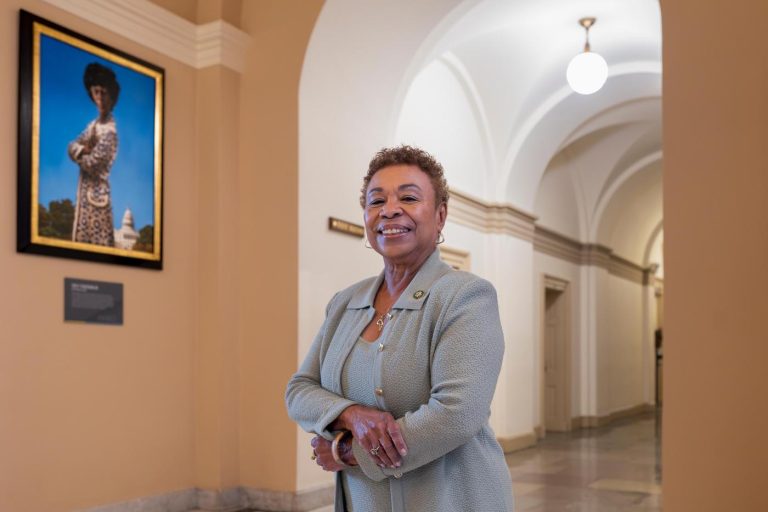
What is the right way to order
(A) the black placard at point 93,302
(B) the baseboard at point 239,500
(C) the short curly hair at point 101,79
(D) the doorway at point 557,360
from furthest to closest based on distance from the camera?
(D) the doorway at point 557,360 → (B) the baseboard at point 239,500 → (C) the short curly hair at point 101,79 → (A) the black placard at point 93,302

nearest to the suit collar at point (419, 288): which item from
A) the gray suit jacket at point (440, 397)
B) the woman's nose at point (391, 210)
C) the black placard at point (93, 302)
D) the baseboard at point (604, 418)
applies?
the gray suit jacket at point (440, 397)

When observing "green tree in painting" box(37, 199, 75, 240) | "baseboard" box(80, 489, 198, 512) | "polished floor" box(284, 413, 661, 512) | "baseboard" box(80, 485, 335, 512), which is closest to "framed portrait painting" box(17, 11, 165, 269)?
"green tree in painting" box(37, 199, 75, 240)

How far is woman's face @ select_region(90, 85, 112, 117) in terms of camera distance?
596 centimetres

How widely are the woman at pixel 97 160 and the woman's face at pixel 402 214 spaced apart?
412 cm

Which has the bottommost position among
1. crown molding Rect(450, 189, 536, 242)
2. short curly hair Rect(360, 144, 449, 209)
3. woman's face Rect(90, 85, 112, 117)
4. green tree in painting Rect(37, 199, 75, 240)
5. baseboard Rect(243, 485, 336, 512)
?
baseboard Rect(243, 485, 336, 512)

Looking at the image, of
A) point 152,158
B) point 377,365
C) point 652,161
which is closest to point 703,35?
point 377,365

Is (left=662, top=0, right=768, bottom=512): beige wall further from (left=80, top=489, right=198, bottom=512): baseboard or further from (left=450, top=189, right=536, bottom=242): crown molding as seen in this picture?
(left=450, top=189, right=536, bottom=242): crown molding

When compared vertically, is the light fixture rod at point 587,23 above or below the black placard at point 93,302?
→ above

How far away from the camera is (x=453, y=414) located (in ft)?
6.14

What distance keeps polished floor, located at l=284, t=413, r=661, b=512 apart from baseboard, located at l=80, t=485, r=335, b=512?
0.16 meters

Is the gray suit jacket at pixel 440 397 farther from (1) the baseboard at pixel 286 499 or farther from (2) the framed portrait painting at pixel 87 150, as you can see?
(1) the baseboard at pixel 286 499

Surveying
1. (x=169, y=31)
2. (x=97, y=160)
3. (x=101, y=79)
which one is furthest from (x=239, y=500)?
(x=169, y=31)

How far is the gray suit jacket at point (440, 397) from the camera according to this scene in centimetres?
189

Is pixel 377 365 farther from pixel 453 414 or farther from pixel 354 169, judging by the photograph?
pixel 354 169
